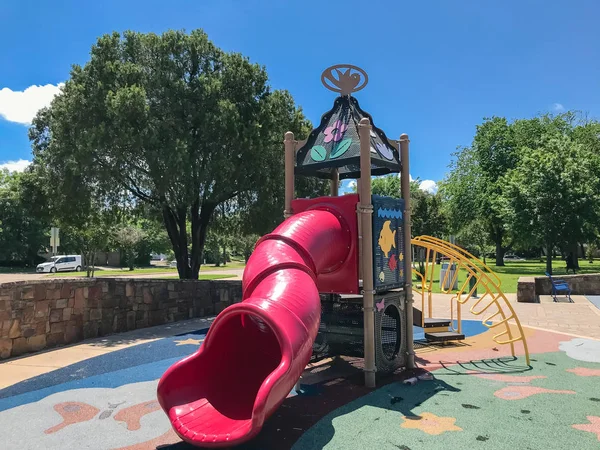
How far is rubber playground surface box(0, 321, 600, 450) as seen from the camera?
4.41m

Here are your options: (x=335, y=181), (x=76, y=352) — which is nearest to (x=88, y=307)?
(x=76, y=352)

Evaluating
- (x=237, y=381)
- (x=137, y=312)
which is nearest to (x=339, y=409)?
(x=237, y=381)

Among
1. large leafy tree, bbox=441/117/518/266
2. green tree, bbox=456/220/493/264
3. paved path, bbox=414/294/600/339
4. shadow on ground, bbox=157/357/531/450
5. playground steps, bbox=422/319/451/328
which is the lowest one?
shadow on ground, bbox=157/357/531/450

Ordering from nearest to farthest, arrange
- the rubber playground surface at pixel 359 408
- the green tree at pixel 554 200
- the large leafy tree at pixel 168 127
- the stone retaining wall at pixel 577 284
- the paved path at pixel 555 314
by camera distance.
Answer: the rubber playground surface at pixel 359 408 < the paved path at pixel 555 314 < the large leafy tree at pixel 168 127 < the stone retaining wall at pixel 577 284 < the green tree at pixel 554 200

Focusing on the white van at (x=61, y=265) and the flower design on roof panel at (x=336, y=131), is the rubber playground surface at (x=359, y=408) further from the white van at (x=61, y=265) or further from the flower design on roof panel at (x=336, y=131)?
the white van at (x=61, y=265)

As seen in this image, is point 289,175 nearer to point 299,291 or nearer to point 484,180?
point 299,291

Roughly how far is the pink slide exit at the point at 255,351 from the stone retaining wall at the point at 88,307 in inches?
195

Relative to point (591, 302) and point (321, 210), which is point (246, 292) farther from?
point (591, 302)

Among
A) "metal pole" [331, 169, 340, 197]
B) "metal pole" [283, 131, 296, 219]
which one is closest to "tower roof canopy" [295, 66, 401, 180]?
"metal pole" [283, 131, 296, 219]

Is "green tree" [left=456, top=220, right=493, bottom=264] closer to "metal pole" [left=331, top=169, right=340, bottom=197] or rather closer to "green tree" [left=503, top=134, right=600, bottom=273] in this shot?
"green tree" [left=503, top=134, right=600, bottom=273]

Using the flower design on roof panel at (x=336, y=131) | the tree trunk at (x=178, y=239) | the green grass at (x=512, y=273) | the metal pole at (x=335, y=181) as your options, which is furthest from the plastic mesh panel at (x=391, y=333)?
the green grass at (x=512, y=273)

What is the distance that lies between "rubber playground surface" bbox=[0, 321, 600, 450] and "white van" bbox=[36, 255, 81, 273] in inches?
1494

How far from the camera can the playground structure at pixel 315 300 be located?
4.11 m

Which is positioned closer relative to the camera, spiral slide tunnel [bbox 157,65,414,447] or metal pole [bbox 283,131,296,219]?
spiral slide tunnel [bbox 157,65,414,447]
